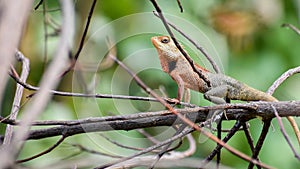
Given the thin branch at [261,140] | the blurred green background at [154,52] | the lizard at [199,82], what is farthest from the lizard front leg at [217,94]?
the blurred green background at [154,52]

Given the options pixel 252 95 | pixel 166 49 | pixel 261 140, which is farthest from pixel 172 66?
pixel 261 140

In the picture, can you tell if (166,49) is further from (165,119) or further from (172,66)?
(165,119)

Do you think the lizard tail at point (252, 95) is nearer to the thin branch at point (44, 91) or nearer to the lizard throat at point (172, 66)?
the lizard throat at point (172, 66)

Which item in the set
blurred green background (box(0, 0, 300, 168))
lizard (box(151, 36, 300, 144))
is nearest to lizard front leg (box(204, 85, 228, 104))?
lizard (box(151, 36, 300, 144))

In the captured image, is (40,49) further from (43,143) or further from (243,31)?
(243,31)

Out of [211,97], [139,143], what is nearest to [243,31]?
[139,143]

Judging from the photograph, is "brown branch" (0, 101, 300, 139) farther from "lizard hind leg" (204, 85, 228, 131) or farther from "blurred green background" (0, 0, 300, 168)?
"blurred green background" (0, 0, 300, 168)
